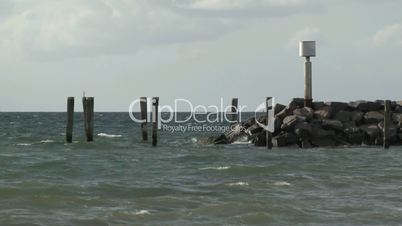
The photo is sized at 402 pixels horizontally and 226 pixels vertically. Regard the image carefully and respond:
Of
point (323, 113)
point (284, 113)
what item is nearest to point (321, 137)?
point (323, 113)

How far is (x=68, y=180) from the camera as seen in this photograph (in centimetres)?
1872

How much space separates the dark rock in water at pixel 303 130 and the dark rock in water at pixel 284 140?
0.24m

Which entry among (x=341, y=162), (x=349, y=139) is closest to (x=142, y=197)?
(x=341, y=162)

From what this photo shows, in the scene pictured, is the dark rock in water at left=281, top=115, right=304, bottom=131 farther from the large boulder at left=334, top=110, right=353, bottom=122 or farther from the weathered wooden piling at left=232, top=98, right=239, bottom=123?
the weathered wooden piling at left=232, top=98, right=239, bottom=123

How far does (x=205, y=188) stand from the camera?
666 inches

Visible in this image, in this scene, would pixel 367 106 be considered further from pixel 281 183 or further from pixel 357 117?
pixel 281 183

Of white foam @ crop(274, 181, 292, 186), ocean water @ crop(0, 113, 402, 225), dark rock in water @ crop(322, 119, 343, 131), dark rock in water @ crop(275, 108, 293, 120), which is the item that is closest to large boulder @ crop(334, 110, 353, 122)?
dark rock in water @ crop(322, 119, 343, 131)

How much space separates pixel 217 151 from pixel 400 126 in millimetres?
6944

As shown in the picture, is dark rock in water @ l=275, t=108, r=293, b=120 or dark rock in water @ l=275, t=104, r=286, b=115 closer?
dark rock in water @ l=275, t=108, r=293, b=120

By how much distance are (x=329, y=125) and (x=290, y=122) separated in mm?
1556

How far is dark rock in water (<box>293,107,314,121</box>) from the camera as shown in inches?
1172

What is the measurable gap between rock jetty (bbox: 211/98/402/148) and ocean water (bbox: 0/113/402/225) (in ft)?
6.32

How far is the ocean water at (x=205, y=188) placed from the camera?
13141 millimetres

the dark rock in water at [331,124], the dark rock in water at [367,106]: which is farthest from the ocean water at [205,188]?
the dark rock in water at [367,106]
